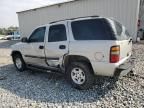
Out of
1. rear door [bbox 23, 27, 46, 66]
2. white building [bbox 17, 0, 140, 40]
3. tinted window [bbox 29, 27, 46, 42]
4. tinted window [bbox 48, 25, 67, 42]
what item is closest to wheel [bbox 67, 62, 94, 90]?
tinted window [bbox 48, 25, 67, 42]

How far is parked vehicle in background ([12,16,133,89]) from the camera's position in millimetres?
3834

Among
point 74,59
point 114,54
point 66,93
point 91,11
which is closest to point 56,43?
point 74,59

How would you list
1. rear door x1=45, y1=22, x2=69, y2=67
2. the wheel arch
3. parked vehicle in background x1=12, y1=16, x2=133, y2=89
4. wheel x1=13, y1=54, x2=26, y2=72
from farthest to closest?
wheel x1=13, y1=54, x2=26, y2=72, rear door x1=45, y1=22, x2=69, y2=67, the wheel arch, parked vehicle in background x1=12, y1=16, x2=133, y2=89

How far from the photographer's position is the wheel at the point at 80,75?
4.29 m

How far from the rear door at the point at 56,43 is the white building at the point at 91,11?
853 centimetres

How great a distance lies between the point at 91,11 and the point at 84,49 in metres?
9.91

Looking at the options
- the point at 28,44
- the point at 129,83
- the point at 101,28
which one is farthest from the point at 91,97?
the point at 28,44

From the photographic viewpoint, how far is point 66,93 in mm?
4387

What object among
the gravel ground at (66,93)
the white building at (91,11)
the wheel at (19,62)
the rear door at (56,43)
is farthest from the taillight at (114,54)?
the white building at (91,11)

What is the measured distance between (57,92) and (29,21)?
1578cm

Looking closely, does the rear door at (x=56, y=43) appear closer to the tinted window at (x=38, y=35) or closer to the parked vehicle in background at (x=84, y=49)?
the parked vehicle in background at (x=84, y=49)

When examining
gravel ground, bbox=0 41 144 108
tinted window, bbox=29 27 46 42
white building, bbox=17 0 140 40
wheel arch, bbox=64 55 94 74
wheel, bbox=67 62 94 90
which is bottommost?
gravel ground, bbox=0 41 144 108

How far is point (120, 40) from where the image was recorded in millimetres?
3904

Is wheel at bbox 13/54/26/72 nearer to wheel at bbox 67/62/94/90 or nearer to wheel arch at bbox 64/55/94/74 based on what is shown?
wheel arch at bbox 64/55/94/74
